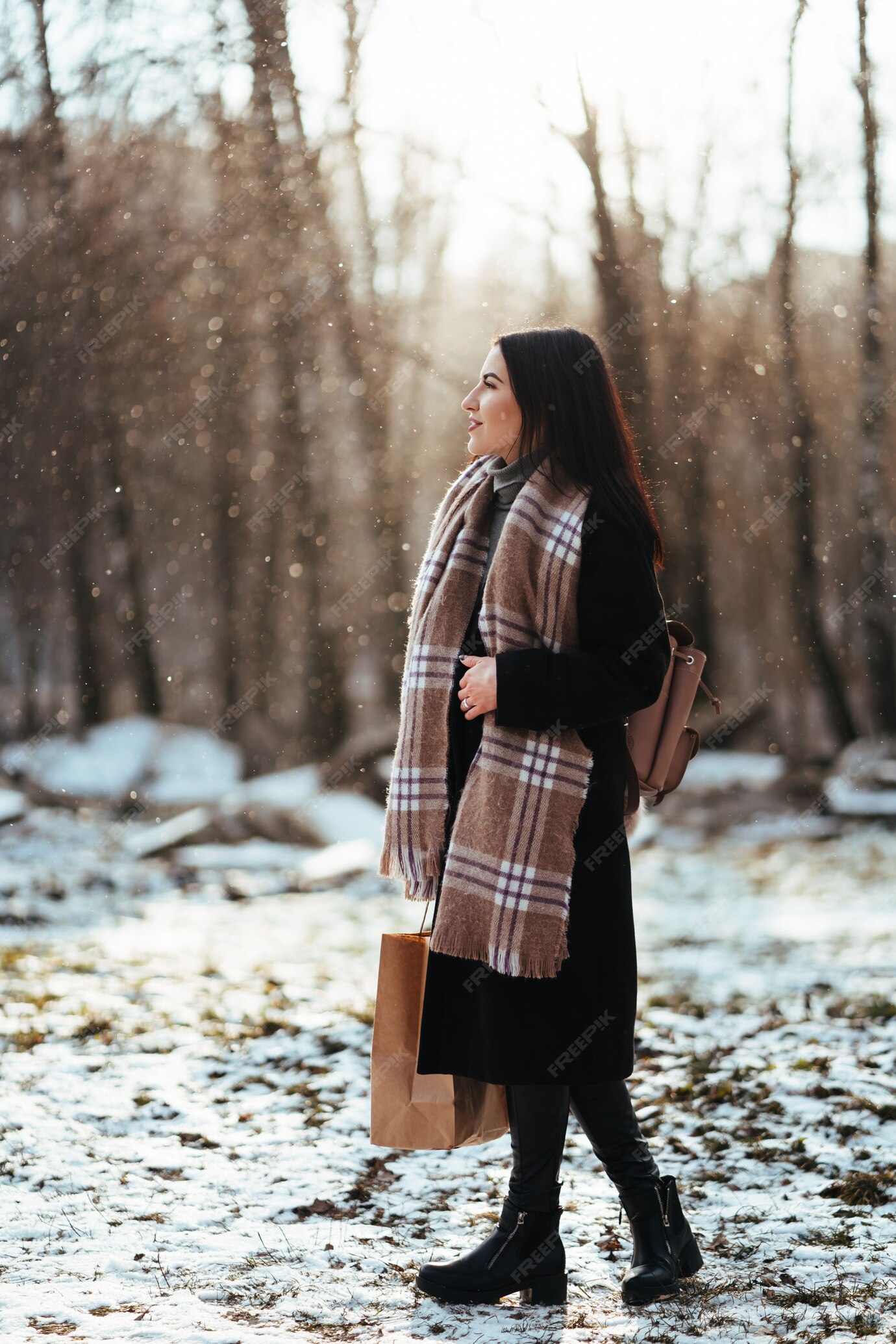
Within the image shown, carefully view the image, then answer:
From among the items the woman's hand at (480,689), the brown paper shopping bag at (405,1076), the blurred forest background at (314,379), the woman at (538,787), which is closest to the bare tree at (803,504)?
the blurred forest background at (314,379)

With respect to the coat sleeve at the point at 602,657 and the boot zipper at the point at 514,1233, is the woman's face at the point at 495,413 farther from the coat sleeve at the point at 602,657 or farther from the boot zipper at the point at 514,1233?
the boot zipper at the point at 514,1233

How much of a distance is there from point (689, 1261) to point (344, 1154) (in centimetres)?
135

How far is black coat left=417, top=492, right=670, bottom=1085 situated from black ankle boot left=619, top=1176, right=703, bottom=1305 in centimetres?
34

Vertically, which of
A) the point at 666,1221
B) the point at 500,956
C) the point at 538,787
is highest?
the point at 538,787

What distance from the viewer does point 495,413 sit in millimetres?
2574

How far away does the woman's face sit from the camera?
8.44 ft

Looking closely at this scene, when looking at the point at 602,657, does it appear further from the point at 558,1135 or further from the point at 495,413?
the point at 558,1135

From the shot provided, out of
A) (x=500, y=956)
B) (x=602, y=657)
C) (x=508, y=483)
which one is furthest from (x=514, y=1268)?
(x=508, y=483)

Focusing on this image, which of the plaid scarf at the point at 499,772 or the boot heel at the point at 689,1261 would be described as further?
the boot heel at the point at 689,1261

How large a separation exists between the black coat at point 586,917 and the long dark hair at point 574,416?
66 mm

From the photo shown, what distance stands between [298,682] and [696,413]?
8203 mm

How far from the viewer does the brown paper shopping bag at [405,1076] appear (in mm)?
2502

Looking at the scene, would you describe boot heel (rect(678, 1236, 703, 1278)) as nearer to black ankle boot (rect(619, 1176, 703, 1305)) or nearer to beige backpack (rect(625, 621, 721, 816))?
black ankle boot (rect(619, 1176, 703, 1305))

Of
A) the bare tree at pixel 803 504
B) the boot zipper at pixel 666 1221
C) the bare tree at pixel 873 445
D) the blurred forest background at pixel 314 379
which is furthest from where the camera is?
the bare tree at pixel 803 504
